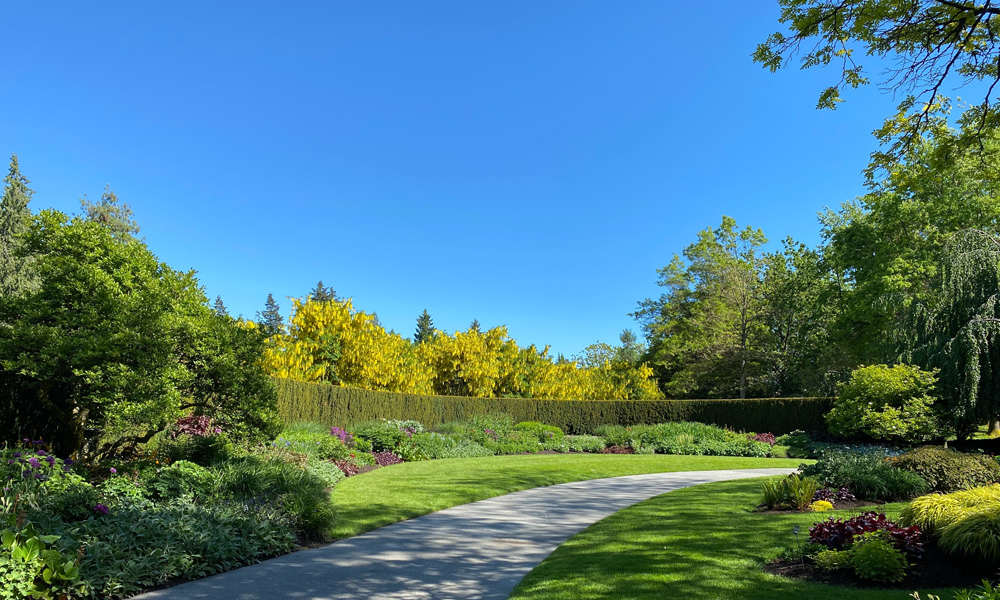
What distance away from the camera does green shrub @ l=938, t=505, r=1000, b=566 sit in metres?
4.57

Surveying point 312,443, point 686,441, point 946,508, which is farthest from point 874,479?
point 686,441

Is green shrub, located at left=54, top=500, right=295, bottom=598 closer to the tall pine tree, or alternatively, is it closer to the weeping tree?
the weeping tree

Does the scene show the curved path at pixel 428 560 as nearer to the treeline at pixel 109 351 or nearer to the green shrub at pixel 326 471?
the green shrub at pixel 326 471

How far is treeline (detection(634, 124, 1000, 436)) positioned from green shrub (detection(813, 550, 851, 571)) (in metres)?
4.72

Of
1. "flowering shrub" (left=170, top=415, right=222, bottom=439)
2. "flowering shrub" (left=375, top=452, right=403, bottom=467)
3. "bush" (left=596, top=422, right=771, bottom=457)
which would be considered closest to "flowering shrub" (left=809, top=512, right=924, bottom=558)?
"flowering shrub" (left=170, top=415, right=222, bottom=439)

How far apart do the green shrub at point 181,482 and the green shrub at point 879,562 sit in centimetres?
703

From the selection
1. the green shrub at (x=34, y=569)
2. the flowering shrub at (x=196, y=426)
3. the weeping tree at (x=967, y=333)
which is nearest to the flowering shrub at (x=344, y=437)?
the flowering shrub at (x=196, y=426)

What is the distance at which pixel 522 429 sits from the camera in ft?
71.8

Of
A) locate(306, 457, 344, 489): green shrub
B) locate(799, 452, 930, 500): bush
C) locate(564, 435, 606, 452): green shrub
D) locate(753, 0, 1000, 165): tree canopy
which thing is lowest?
locate(564, 435, 606, 452): green shrub

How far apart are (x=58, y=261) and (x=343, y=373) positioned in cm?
1787

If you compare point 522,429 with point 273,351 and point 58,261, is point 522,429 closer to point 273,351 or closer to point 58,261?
point 273,351

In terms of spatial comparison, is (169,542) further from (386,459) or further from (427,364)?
(427,364)

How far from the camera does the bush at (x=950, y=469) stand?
8406mm

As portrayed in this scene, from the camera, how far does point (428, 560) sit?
5723 mm
